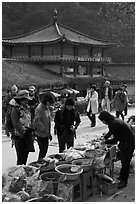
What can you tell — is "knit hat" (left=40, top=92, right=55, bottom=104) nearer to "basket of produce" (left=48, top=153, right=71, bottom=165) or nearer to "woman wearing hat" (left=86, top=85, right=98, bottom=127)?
"basket of produce" (left=48, top=153, right=71, bottom=165)

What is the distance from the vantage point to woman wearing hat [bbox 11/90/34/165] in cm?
486

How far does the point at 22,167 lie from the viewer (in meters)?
4.37

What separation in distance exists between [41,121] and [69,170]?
1.27 meters

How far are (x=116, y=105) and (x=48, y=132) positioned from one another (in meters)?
5.11

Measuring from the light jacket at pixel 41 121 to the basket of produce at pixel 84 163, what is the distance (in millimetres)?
904

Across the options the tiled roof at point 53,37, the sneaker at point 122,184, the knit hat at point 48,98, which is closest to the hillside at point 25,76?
the tiled roof at point 53,37

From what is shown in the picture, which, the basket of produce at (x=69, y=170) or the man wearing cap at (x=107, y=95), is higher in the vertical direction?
the man wearing cap at (x=107, y=95)

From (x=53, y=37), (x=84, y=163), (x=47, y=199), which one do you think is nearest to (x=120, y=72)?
(x=53, y=37)

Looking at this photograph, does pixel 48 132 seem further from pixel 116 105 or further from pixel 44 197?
pixel 116 105

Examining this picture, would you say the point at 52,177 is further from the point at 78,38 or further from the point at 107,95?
the point at 78,38

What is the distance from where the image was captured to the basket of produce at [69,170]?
421 centimetres

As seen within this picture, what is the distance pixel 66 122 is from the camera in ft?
19.4

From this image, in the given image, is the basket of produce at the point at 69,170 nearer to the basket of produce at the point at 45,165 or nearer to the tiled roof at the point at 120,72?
the basket of produce at the point at 45,165

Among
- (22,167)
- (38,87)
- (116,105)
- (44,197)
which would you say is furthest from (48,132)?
(38,87)
